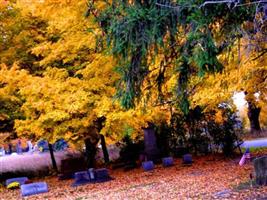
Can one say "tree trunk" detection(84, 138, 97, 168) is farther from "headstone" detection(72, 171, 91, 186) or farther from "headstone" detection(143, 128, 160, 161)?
"headstone" detection(72, 171, 91, 186)

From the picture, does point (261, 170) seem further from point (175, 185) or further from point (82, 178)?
point (82, 178)

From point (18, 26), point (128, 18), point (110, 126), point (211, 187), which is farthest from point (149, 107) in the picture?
point (18, 26)

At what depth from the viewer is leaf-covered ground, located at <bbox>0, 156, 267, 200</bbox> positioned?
442 inches

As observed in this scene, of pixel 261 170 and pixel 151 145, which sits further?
pixel 151 145

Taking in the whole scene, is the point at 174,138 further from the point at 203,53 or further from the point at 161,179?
the point at 203,53

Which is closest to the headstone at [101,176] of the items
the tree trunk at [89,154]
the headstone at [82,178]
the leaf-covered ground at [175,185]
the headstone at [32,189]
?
the headstone at [82,178]

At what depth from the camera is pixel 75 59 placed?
1727 cm

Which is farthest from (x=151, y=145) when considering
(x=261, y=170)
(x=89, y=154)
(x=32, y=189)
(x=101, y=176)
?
(x=261, y=170)

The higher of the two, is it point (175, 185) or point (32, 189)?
point (32, 189)

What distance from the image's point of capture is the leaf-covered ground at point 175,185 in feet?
36.8

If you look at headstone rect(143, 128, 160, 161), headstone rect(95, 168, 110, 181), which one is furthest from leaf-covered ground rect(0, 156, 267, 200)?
headstone rect(143, 128, 160, 161)

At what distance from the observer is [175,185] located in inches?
527

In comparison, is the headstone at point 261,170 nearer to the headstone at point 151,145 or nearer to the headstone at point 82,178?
the headstone at point 82,178

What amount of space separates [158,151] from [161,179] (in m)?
6.57
